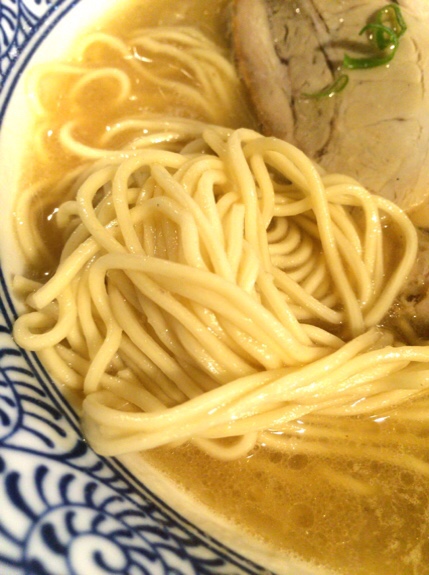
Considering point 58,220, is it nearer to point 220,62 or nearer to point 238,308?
point 238,308

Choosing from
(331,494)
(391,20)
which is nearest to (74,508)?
(331,494)

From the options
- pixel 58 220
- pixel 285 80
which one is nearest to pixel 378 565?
pixel 58 220

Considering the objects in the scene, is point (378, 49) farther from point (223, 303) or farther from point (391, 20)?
point (223, 303)

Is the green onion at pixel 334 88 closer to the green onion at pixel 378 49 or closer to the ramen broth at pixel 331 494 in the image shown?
the green onion at pixel 378 49

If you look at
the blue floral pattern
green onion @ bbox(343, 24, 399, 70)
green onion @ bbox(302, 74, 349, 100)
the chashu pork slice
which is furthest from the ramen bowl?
green onion @ bbox(343, 24, 399, 70)

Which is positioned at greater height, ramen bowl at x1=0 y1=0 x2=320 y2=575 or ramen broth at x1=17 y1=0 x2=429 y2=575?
ramen bowl at x1=0 y1=0 x2=320 y2=575

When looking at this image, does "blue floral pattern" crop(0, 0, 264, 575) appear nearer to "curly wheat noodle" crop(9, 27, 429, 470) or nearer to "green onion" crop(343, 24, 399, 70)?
"curly wheat noodle" crop(9, 27, 429, 470)

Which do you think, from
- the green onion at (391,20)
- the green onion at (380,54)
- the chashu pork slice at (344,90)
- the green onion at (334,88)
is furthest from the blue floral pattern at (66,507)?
the green onion at (391,20)
